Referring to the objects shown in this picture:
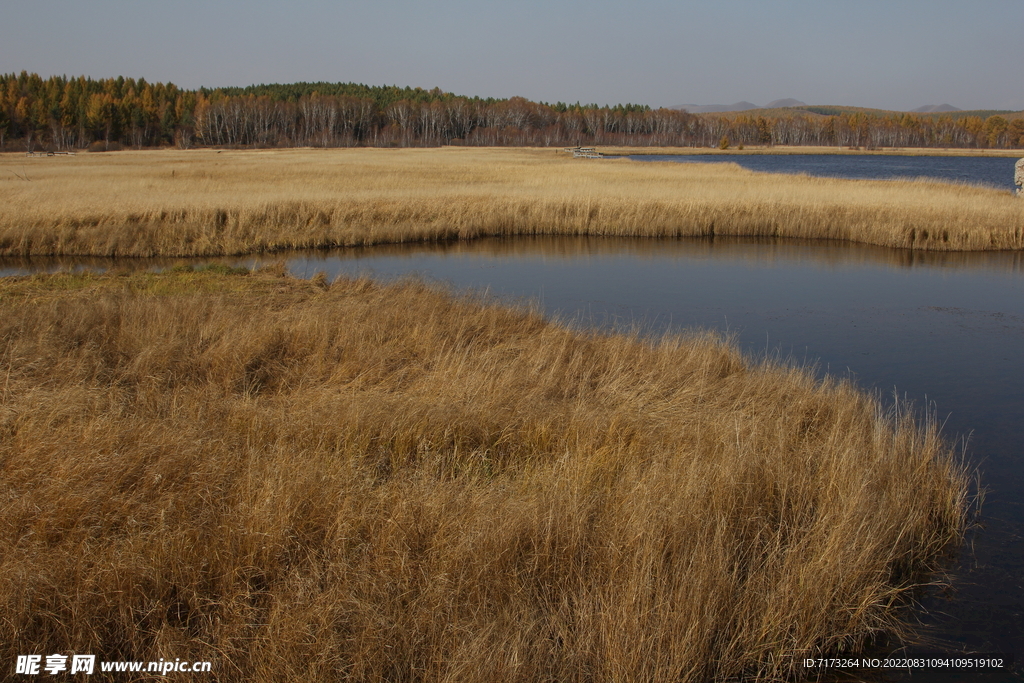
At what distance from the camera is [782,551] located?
471 centimetres

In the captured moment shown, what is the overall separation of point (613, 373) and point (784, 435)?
227 cm

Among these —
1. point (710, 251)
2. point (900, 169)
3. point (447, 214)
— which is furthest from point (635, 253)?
point (900, 169)

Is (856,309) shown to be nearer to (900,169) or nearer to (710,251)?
(710,251)

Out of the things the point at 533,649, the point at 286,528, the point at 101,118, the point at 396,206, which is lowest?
the point at 533,649

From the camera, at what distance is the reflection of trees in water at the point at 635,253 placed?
17.6m

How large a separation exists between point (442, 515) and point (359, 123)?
116m

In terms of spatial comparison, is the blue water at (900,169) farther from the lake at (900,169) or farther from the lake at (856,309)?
the lake at (856,309)

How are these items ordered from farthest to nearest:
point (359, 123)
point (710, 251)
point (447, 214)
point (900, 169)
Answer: point (359, 123), point (900, 169), point (447, 214), point (710, 251)

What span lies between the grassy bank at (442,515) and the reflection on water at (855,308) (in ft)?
1.67

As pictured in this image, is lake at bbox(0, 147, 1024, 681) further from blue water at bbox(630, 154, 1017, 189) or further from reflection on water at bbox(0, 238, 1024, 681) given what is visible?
blue water at bbox(630, 154, 1017, 189)

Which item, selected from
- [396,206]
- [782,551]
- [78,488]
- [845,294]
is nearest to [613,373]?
[782,551]

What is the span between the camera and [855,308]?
1362cm

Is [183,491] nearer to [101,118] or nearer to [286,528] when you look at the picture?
[286,528]

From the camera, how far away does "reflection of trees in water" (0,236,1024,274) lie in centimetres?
1759
